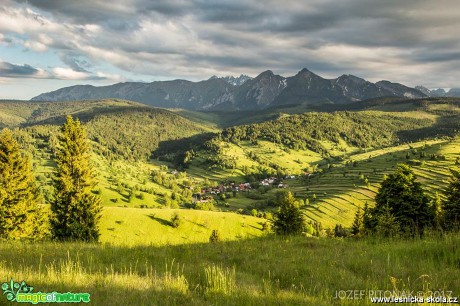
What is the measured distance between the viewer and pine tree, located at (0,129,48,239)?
4841 centimetres

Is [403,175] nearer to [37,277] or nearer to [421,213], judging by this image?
[421,213]

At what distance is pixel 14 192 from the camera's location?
50094mm

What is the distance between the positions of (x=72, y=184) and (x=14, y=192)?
8528mm

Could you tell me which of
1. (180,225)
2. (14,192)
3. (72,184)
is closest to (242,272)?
(72,184)

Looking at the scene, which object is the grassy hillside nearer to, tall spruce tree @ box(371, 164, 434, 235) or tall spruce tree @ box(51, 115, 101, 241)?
tall spruce tree @ box(51, 115, 101, 241)

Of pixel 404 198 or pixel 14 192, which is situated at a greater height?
pixel 404 198

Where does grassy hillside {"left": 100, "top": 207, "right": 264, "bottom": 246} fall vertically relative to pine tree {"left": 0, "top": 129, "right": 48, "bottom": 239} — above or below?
below

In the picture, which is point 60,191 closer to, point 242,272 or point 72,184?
point 72,184

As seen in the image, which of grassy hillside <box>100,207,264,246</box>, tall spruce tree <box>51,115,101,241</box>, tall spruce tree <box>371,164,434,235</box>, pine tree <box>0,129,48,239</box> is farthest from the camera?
grassy hillside <box>100,207,264,246</box>

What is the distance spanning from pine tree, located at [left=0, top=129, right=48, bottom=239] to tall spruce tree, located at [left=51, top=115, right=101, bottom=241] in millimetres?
4274

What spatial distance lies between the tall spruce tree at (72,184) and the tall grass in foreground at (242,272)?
39190 mm

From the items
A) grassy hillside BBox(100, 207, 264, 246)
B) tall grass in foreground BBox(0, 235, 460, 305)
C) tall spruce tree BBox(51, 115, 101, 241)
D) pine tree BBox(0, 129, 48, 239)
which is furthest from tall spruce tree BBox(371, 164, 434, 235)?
grassy hillside BBox(100, 207, 264, 246)

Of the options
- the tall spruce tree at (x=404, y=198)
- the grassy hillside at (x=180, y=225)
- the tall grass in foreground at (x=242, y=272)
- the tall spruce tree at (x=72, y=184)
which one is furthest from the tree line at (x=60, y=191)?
the grassy hillside at (x=180, y=225)

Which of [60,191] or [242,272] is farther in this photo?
[60,191]
